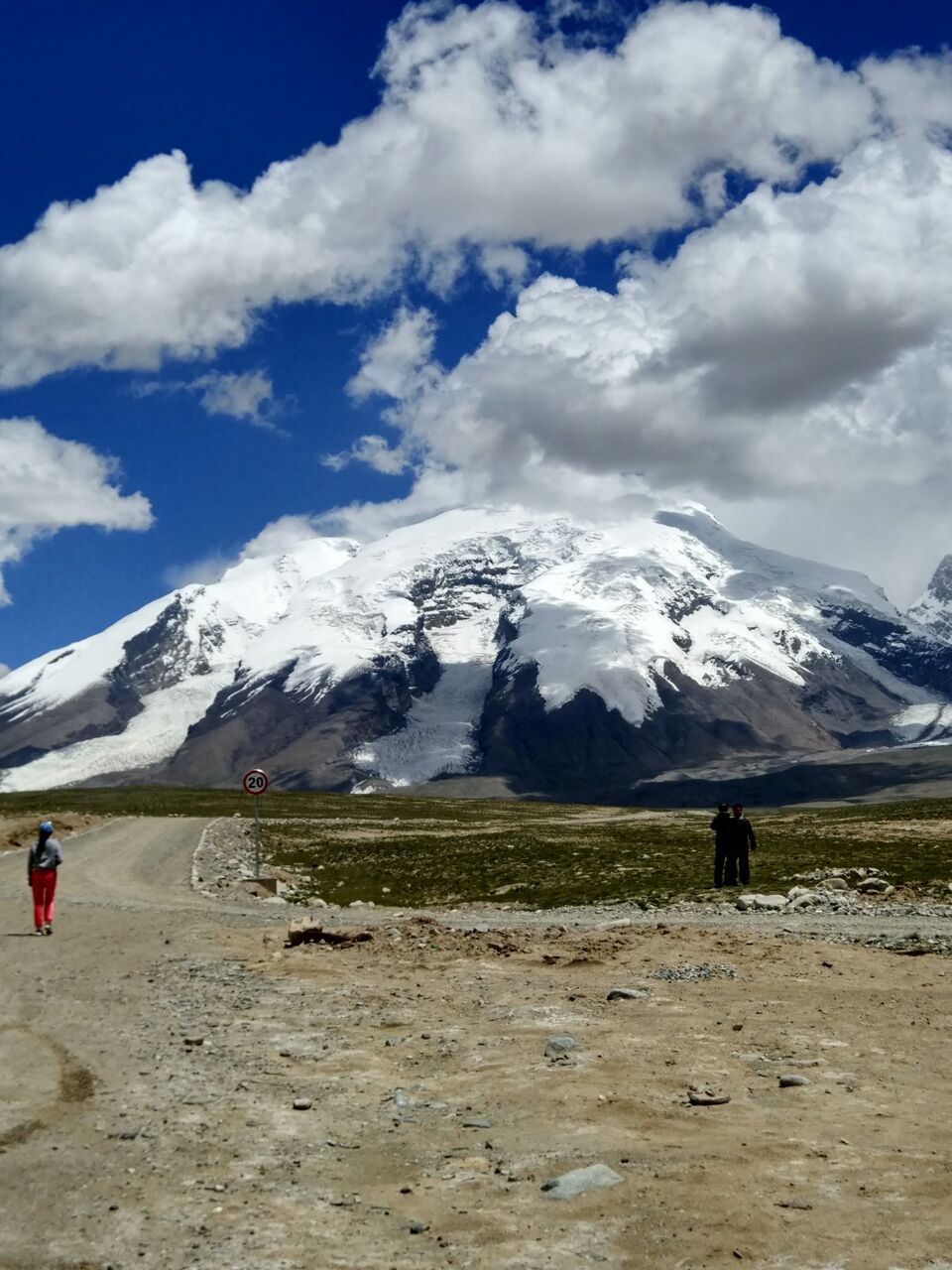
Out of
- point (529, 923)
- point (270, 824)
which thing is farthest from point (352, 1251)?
point (270, 824)

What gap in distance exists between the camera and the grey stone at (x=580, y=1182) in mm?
9938

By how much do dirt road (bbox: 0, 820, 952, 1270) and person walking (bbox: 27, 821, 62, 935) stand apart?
5599 mm

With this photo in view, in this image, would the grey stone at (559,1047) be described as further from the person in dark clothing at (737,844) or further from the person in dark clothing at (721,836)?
the person in dark clothing at (721,836)

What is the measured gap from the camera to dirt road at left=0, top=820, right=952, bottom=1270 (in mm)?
9164

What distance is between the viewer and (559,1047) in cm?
1491

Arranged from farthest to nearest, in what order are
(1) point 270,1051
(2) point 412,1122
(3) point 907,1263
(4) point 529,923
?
(4) point 529,923 → (1) point 270,1051 → (2) point 412,1122 → (3) point 907,1263

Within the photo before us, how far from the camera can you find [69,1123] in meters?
12.2

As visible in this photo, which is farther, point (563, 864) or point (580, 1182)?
point (563, 864)

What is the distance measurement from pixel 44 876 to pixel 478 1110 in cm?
1934

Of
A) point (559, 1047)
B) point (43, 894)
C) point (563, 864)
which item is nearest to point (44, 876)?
point (43, 894)

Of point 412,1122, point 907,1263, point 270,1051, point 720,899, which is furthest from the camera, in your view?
point 720,899

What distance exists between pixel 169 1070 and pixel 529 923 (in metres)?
16.2

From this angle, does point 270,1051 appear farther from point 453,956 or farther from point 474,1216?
point 453,956

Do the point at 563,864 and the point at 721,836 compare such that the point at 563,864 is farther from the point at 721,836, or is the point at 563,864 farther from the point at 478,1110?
the point at 478,1110
